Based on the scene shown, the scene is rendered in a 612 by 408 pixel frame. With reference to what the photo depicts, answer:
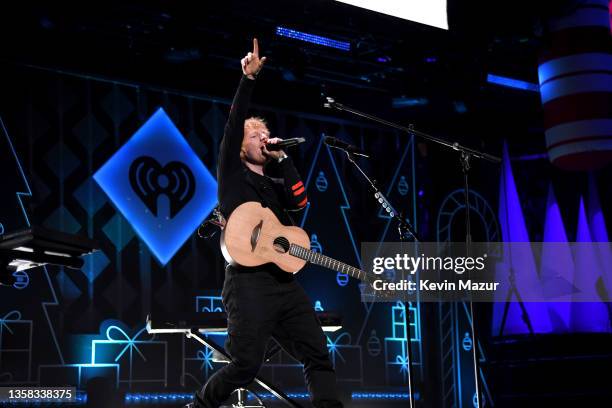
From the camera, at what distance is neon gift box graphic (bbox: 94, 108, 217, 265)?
6.49 m

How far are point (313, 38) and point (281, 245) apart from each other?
3092mm

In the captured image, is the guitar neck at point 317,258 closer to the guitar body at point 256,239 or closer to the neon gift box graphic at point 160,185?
the guitar body at point 256,239

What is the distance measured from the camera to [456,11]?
709cm

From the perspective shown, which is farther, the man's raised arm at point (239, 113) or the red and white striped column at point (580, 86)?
the red and white striped column at point (580, 86)

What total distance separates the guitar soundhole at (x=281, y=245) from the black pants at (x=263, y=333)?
125 millimetres

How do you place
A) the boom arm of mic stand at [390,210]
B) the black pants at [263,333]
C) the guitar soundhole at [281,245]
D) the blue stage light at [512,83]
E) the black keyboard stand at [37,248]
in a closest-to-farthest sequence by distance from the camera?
the black keyboard stand at [37,248] → the black pants at [263,333] → the guitar soundhole at [281,245] → the boom arm of mic stand at [390,210] → the blue stage light at [512,83]

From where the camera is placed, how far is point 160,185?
22.0ft

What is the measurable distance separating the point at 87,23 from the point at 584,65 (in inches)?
170

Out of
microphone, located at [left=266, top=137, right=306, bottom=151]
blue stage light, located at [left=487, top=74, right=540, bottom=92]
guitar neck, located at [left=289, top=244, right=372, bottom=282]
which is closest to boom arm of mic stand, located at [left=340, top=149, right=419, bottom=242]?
guitar neck, located at [left=289, top=244, right=372, bottom=282]

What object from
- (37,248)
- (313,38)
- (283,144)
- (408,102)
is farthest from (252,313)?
(408,102)

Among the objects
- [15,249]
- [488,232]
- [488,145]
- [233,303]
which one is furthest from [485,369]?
[15,249]

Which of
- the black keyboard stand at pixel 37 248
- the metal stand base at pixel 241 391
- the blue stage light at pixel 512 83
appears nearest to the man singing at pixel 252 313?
the metal stand base at pixel 241 391

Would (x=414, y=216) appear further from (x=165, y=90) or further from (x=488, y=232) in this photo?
(x=165, y=90)

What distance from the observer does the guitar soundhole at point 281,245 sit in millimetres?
3916
